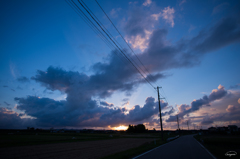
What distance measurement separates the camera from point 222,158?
1050 centimetres

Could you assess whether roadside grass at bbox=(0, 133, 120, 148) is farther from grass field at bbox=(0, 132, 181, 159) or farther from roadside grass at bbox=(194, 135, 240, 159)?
roadside grass at bbox=(194, 135, 240, 159)

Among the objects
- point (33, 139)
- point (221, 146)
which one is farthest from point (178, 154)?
point (33, 139)

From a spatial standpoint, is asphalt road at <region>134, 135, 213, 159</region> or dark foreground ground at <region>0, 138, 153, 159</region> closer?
asphalt road at <region>134, 135, 213, 159</region>

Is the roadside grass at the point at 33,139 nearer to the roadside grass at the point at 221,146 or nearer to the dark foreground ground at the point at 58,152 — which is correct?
the dark foreground ground at the point at 58,152

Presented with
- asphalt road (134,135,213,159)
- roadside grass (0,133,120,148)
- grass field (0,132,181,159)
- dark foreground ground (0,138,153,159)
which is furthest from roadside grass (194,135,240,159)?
roadside grass (0,133,120,148)

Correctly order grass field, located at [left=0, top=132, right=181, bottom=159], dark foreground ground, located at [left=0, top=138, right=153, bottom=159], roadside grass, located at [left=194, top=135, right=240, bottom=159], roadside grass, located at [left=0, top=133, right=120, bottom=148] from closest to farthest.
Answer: roadside grass, located at [left=194, top=135, right=240, bottom=159] → grass field, located at [left=0, top=132, right=181, bottom=159] → dark foreground ground, located at [left=0, top=138, right=153, bottom=159] → roadside grass, located at [left=0, top=133, right=120, bottom=148]

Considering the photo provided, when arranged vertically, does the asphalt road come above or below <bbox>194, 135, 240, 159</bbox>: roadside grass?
above

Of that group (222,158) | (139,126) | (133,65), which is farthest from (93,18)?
(139,126)

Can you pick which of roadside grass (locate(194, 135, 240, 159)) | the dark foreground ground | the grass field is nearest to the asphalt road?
roadside grass (locate(194, 135, 240, 159))

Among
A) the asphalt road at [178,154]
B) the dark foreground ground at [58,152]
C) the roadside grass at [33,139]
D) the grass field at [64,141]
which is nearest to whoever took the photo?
the asphalt road at [178,154]

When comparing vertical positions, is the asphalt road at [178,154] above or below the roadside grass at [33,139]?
above

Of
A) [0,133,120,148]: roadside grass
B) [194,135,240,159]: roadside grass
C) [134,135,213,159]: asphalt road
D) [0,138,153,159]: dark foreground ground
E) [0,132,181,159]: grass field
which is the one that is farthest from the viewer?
[0,133,120,148]: roadside grass

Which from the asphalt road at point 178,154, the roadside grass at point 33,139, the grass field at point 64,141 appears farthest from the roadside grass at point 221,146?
the roadside grass at point 33,139

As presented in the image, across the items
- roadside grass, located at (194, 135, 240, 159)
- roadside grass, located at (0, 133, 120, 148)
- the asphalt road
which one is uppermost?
the asphalt road
